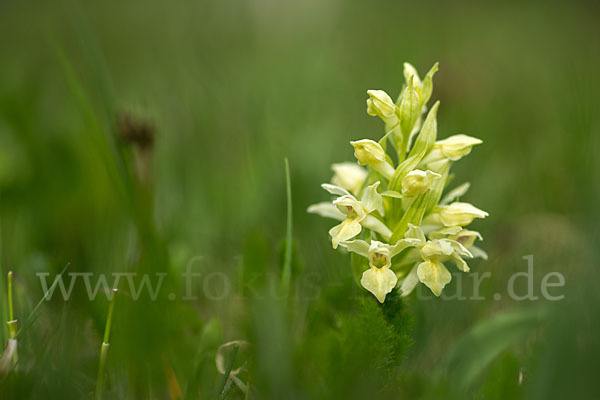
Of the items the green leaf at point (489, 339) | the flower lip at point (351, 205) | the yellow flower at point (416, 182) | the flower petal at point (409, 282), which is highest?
the yellow flower at point (416, 182)

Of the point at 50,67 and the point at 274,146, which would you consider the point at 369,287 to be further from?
the point at 50,67

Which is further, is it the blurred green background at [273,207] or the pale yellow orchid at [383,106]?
the pale yellow orchid at [383,106]

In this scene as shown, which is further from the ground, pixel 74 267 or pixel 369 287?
pixel 369 287

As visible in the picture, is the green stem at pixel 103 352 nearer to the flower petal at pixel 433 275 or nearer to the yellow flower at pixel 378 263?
the yellow flower at pixel 378 263

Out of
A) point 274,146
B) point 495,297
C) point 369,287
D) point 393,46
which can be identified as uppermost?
point 393,46

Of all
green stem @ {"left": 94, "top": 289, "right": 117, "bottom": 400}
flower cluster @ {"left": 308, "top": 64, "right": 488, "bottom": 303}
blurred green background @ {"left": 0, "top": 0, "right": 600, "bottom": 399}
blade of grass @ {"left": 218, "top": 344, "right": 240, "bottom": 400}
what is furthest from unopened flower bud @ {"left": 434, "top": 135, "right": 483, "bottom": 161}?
green stem @ {"left": 94, "top": 289, "right": 117, "bottom": 400}

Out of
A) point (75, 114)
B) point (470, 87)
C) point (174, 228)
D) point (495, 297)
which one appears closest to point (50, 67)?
point (75, 114)

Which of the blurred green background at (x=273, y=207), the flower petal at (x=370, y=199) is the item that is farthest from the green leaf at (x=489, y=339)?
the flower petal at (x=370, y=199)
